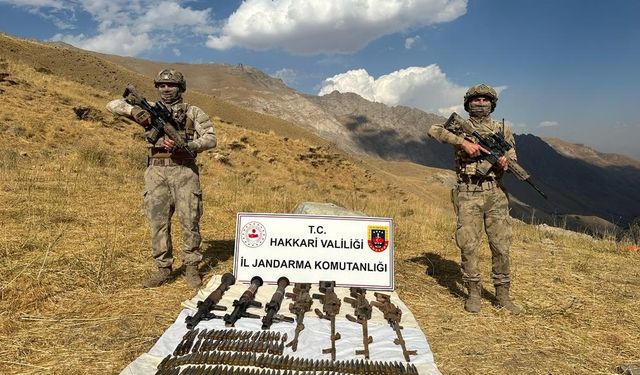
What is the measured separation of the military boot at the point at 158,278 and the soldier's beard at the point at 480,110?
16.7ft

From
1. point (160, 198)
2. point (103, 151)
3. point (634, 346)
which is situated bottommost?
point (634, 346)

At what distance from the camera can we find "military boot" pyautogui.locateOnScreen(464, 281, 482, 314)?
5938mm

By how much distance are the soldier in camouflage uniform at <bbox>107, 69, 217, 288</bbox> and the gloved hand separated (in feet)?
0.49

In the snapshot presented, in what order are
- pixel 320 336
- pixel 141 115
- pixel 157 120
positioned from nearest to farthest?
pixel 320 336 → pixel 141 115 → pixel 157 120

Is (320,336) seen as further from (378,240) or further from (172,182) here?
(172,182)

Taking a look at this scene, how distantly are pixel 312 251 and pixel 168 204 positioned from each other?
226cm

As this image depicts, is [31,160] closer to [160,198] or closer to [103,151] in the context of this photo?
[103,151]

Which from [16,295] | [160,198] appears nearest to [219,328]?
[160,198]

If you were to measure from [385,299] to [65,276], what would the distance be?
457 centimetres

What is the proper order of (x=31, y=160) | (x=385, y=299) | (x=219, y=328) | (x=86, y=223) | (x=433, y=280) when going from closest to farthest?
(x=219, y=328) < (x=385, y=299) < (x=433, y=280) < (x=86, y=223) < (x=31, y=160)

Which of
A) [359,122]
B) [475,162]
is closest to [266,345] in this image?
[475,162]

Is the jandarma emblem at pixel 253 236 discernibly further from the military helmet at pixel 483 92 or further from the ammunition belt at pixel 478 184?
the military helmet at pixel 483 92

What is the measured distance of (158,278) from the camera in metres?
6.08

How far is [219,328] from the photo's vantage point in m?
4.80
